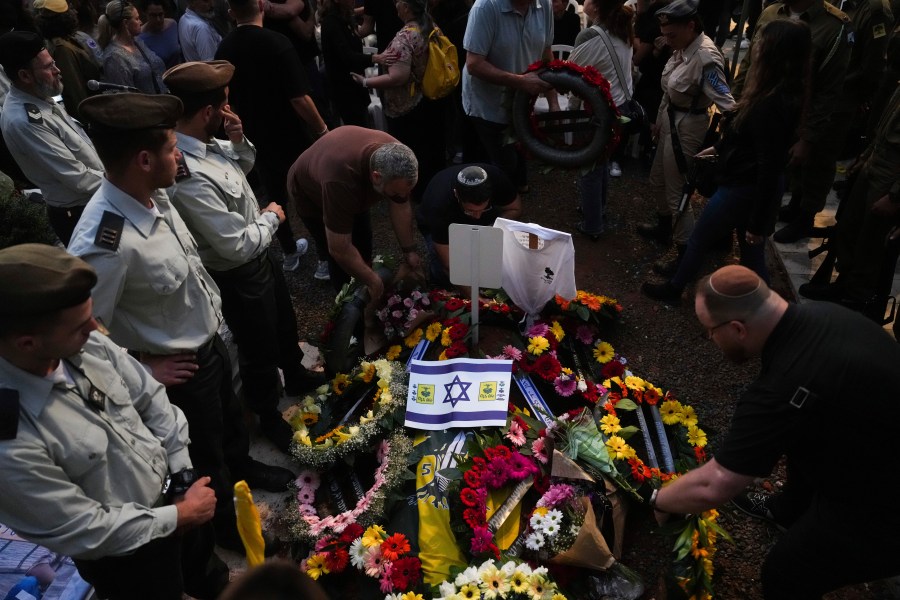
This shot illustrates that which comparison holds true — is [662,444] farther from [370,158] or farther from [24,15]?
[24,15]

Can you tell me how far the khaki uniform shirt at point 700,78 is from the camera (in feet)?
15.4

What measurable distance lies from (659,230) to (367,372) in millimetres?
3245

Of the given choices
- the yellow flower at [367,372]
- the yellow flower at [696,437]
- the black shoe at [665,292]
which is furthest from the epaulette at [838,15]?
the yellow flower at [367,372]

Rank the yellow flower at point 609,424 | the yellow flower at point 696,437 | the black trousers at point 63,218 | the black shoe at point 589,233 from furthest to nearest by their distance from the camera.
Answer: the black shoe at point 589,233
the black trousers at point 63,218
the yellow flower at point 696,437
the yellow flower at point 609,424

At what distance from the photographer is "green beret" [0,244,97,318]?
6.00 ft

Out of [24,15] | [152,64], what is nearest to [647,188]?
[152,64]

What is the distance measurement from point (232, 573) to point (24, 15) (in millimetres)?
5012

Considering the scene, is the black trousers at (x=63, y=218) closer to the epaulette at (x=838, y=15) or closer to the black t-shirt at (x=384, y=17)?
the black t-shirt at (x=384, y=17)

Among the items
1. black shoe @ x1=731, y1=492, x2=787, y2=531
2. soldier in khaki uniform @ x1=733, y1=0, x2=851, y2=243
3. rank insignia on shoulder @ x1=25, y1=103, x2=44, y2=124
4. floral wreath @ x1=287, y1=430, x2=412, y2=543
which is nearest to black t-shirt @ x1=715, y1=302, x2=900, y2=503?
black shoe @ x1=731, y1=492, x2=787, y2=531

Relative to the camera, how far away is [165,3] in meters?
6.52

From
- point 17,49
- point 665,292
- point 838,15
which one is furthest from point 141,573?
point 838,15

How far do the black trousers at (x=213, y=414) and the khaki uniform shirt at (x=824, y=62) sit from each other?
14.2ft

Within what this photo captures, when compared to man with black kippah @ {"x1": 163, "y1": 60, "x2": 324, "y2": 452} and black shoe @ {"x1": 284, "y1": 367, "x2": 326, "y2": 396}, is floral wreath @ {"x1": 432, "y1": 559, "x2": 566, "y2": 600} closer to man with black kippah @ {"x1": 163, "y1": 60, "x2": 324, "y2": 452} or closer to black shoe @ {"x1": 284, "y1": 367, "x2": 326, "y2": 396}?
man with black kippah @ {"x1": 163, "y1": 60, "x2": 324, "y2": 452}

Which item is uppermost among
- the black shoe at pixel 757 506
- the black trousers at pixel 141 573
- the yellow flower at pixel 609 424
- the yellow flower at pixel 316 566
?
the black trousers at pixel 141 573
